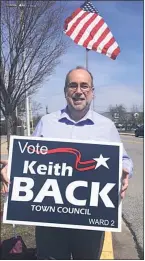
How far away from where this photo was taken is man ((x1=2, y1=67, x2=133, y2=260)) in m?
2.71

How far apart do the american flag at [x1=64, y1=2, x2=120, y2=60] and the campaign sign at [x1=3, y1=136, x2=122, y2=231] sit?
343 centimetres

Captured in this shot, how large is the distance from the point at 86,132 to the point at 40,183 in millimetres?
501

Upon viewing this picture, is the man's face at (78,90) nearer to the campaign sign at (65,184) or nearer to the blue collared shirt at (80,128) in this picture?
the blue collared shirt at (80,128)

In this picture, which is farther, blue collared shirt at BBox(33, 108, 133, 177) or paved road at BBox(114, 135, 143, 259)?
paved road at BBox(114, 135, 143, 259)

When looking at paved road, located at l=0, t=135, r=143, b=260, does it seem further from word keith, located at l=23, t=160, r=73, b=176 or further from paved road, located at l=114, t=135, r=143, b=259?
word keith, located at l=23, t=160, r=73, b=176

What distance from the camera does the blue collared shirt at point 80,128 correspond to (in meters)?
2.76

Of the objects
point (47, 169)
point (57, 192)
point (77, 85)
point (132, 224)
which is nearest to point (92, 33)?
point (132, 224)

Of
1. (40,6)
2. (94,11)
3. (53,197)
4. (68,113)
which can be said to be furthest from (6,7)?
(53,197)

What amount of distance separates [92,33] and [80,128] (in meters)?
3.46

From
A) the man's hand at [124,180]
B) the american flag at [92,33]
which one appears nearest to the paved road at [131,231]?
the man's hand at [124,180]

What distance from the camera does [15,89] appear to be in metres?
6.70

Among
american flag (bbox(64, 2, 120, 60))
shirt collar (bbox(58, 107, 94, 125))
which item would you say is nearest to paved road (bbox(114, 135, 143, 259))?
shirt collar (bbox(58, 107, 94, 125))

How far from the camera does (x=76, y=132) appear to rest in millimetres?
2795

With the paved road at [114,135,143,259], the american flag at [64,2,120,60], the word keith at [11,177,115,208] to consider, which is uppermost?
the american flag at [64,2,120,60]
